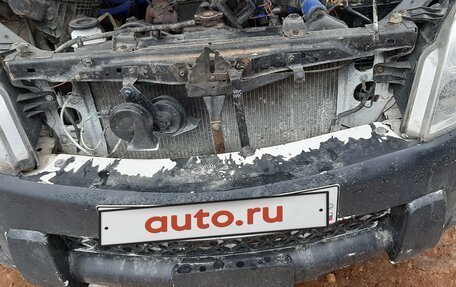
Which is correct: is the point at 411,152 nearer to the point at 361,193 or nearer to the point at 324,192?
the point at 361,193

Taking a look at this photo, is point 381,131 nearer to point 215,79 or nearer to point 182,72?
point 215,79

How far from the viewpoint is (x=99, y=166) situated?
193 cm

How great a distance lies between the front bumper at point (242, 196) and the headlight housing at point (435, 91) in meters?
0.06

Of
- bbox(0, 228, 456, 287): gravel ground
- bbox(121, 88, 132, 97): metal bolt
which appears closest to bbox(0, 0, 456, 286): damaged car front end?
bbox(121, 88, 132, 97): metal bolt

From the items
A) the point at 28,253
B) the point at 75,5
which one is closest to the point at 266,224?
the point at 28,253

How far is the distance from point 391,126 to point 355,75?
260mm

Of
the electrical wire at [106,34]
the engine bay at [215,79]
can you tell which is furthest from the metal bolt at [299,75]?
the electrical wire at [106,34]

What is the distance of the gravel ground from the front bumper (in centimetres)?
69

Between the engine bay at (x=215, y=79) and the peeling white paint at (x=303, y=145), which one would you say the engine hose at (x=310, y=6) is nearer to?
the engine bay at (x=215, y=79)

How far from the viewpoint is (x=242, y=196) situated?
5.82 feet

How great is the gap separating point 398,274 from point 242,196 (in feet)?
4.70

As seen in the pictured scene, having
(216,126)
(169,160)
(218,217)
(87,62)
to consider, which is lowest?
(218,217)

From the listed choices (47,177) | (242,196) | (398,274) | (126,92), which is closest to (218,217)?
(242,196)

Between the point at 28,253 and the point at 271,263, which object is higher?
the point at 28,253
